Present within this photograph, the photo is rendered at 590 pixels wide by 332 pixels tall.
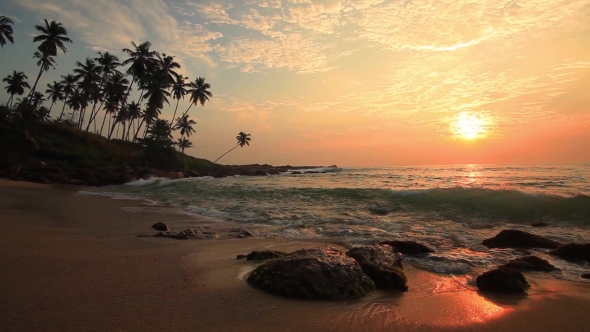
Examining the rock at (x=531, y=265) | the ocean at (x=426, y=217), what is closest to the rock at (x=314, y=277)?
the ocean at (x=426, y=217)

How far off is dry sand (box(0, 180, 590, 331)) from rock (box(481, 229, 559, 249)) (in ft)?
7.74

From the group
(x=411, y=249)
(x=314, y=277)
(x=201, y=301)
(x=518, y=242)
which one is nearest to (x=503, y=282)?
(x=411, y=249)

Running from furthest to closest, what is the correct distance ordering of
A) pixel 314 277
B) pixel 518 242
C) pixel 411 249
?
A: 1. pixel 518 242
2. pixel 411 249
3. pixel 314 277

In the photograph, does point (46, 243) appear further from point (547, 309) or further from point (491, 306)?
point (547, 309)

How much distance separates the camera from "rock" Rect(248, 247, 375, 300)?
3.71m

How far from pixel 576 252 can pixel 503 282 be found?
3056 mm

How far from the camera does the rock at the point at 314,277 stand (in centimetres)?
371

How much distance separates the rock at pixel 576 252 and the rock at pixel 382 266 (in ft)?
11.5

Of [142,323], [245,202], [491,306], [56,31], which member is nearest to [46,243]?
[142,323]

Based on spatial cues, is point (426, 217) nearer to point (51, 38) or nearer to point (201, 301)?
point (201, 301)

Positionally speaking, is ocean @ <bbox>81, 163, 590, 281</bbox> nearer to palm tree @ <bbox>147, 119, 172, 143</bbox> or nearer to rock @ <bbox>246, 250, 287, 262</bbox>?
rock @ <bbox>246, 250, 287, 262</bbox>

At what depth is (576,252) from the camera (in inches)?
237

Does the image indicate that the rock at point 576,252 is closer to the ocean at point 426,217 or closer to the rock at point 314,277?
the ocean at point 426,217

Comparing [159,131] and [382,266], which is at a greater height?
[159,131]
